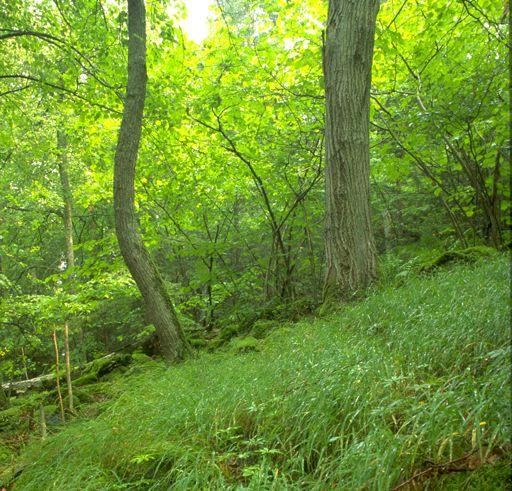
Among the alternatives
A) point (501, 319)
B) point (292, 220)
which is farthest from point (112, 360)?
point (501, 319)

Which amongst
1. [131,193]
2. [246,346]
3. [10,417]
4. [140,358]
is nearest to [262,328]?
[246,346]

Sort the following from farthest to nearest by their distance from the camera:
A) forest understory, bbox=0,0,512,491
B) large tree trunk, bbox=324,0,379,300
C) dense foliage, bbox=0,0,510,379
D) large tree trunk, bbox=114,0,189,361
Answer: large tree trunk, bbox=114,0,189,361
dense foliage, bbox=0,0,510,379
large tree trunk, bbox=324,0,379,300
forest understory, bbox=0,0,512,491

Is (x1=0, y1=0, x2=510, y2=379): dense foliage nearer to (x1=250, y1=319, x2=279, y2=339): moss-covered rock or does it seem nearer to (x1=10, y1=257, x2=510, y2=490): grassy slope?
(x1=250, y1=319, x2=279, y2=339): moss-covered rock

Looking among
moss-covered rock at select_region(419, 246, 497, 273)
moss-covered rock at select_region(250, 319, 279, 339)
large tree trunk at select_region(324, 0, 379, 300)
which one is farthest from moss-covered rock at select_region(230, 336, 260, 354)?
moss-covered rock at select_region(419, 246, 497, 273)

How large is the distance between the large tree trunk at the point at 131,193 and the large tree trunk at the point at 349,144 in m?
2.65

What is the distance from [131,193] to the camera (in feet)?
20.6

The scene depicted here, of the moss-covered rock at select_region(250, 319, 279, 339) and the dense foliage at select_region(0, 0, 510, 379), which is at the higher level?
the dense foliage at select_region(0, 0, 510, 379)

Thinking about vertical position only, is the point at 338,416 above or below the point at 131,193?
below

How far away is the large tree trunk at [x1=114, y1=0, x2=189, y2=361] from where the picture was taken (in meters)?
6.21

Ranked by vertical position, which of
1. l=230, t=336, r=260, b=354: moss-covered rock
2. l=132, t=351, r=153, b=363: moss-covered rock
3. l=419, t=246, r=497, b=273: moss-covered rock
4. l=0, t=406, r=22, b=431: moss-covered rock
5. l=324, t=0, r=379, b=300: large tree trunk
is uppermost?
l=324, t=0, r=379, b=300: large tree trunk

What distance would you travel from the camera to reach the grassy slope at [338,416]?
1696 millimetres

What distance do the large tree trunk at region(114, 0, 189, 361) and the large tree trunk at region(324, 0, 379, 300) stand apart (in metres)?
2.65

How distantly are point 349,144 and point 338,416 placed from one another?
144 inches

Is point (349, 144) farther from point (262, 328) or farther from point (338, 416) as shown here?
point (338, 416)
